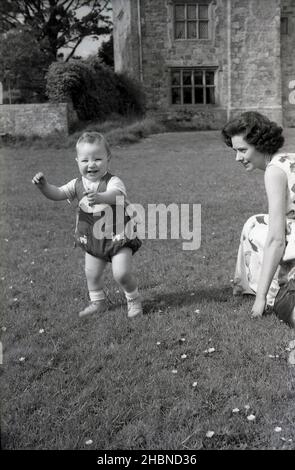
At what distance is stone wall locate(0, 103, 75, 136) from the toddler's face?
632 inches

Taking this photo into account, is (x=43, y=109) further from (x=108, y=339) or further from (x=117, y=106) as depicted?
(x=108, y=339)

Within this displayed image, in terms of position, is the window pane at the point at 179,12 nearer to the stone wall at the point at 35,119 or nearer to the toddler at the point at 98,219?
the stone wall at the point at 35,119

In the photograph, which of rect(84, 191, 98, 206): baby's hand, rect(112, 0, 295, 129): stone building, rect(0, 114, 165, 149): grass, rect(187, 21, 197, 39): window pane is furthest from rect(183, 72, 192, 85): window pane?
rect(84, 191, 98, 206): baby's hand

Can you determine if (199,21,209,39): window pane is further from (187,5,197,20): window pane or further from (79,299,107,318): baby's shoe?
(79,299,107,318): baby's shoe

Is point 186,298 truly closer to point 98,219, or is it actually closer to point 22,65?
point 98,219

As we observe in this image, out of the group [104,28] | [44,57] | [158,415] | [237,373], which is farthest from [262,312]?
[104,28]

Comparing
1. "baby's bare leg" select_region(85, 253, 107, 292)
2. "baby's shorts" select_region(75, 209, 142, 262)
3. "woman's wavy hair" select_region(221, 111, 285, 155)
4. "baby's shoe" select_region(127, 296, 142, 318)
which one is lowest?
"baby's shoe" select_region(127, 296, 142, 318)

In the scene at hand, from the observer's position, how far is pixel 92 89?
21219 mm

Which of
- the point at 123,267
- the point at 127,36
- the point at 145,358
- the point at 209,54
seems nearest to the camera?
the point at 145,358

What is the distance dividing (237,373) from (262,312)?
0.91m

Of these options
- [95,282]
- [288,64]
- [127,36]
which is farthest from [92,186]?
[288,64]

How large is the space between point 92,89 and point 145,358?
1928cm

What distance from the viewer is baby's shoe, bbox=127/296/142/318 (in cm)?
403

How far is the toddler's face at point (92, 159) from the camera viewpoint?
378 cm
